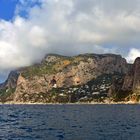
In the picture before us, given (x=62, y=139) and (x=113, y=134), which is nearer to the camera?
(x=62, y=139)

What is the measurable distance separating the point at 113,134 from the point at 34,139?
1885 centimetres

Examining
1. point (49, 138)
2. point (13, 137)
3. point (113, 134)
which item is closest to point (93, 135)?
point (113, 134)

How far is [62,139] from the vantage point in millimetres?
75750

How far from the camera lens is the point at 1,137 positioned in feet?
264

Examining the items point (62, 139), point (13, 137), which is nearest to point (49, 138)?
point (62, 139)

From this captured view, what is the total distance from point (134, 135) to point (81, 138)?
12.6 metres

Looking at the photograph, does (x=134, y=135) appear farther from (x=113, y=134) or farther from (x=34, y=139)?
(x=34, y=139)

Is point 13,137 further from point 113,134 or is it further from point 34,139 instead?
point 113,134

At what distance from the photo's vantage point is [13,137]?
263 feet

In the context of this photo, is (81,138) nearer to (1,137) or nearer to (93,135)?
(93,135)

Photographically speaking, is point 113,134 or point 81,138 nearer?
point 81,138

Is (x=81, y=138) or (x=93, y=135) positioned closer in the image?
(x=81, y=138)

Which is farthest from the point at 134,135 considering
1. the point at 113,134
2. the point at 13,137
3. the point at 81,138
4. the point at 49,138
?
the point at 13,137

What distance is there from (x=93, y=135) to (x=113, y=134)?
16.6 feet
